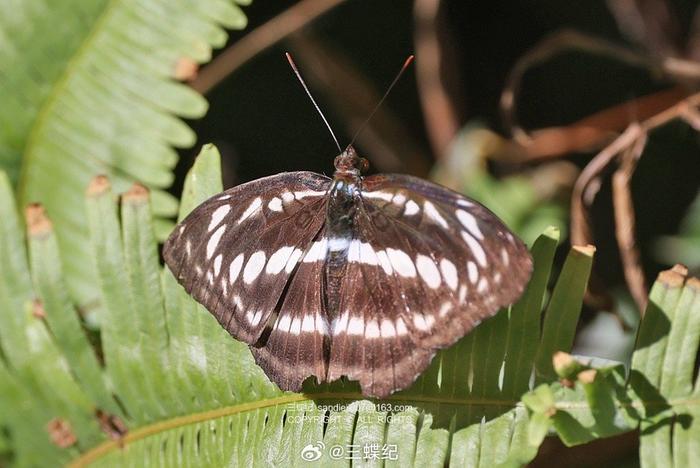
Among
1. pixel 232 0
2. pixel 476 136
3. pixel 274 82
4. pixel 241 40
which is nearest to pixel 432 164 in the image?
pixel 476 136

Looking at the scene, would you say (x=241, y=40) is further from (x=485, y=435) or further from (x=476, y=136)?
(x=485, y=435)

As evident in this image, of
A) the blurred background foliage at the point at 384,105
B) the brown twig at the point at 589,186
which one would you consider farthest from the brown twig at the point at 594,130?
the brown twig at the point at 589,186

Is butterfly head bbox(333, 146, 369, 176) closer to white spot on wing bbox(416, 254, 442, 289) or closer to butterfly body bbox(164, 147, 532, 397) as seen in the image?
butterfly body bbox(164, 147, 532, 397)

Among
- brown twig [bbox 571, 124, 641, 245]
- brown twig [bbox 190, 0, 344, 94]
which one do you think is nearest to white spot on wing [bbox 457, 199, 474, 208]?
brown twig [bbox 571, 124, 641, 245]

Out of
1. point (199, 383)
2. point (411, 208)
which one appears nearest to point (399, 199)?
point (411, 208)

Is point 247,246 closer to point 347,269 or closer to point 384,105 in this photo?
point 347,269

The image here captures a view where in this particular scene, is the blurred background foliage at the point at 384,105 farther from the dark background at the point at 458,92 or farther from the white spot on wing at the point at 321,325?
the white spot on wing at the point at 321,325
